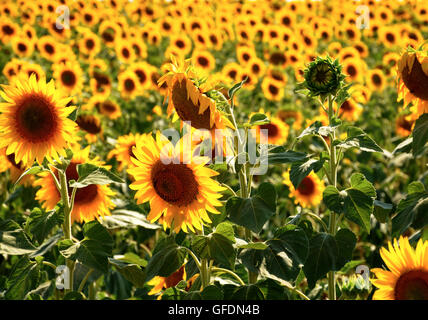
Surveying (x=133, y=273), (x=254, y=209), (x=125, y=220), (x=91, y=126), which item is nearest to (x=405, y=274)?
(x=254, y=209)

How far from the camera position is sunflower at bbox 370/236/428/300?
4.34 feet

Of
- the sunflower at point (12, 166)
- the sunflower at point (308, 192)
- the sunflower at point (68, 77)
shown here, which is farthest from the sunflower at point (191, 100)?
the sunflower at point (68, 77)

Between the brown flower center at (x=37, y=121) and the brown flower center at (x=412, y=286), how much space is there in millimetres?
1012

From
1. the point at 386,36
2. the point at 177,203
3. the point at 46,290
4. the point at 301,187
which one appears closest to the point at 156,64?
the point at 386,36

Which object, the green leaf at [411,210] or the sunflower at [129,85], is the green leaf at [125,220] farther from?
the sunflower at [129,85]

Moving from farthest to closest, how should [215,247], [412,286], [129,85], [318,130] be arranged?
[129,85]
[318,130]
[215,247]
[412,286]

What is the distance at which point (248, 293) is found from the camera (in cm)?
152

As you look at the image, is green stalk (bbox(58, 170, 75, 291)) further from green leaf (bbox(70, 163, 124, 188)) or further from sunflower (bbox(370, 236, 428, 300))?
sunflower (bbox(370, 236, 428, 300))

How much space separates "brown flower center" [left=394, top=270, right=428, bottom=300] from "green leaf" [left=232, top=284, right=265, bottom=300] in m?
0.35

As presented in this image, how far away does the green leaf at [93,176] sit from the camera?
163cm

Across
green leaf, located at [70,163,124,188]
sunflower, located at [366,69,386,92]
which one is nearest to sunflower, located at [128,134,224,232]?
green leaf, located at [70,163,124,188]

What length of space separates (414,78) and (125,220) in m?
1.01

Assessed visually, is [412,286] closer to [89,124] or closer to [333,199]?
[333,199]
